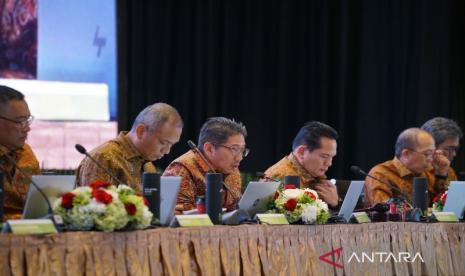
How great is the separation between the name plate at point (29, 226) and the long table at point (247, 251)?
0.06m

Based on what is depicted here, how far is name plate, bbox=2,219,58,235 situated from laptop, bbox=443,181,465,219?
2934 mm

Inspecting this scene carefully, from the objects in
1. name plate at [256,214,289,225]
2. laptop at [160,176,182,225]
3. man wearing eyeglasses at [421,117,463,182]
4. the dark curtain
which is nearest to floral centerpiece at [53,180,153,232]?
laptop at [160,176,182,225]

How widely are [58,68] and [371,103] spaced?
3178 millimetres

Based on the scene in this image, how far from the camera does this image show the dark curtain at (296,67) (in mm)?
7750

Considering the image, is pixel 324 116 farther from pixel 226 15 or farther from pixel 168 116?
pixel 168 116

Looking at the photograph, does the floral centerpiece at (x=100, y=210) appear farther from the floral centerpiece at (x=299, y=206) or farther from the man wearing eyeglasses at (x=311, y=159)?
the man wearing eyeglasses at (x=311, y=159)

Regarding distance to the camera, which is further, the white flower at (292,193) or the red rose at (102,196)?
the white flower at (292,193)

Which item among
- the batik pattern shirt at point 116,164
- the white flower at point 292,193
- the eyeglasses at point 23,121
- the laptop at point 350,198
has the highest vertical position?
the eyeglasses at point 23,121

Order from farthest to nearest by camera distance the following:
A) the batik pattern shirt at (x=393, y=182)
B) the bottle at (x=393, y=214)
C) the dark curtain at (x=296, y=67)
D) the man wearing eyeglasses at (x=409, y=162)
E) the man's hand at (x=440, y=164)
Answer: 1. the dark curtain at (x=296, y=67)
2. the man's hand at (x=440, y=164)
3. the man wearing eyeglasses at (x=409, y=162)
4. the batik pattern shirt at (x=393, y=182)
5. the bottle at (x=393, y=214)

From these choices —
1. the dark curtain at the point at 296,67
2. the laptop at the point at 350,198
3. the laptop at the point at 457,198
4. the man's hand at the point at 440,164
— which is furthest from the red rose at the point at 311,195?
the dark curtain at the point at 296,67

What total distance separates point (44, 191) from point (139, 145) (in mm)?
1430

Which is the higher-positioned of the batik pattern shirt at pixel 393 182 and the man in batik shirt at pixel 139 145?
the man in batik shirt at pixel 139 145

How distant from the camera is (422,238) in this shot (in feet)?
16.6

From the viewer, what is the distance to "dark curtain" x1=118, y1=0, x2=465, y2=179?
→ 775 centimetres
